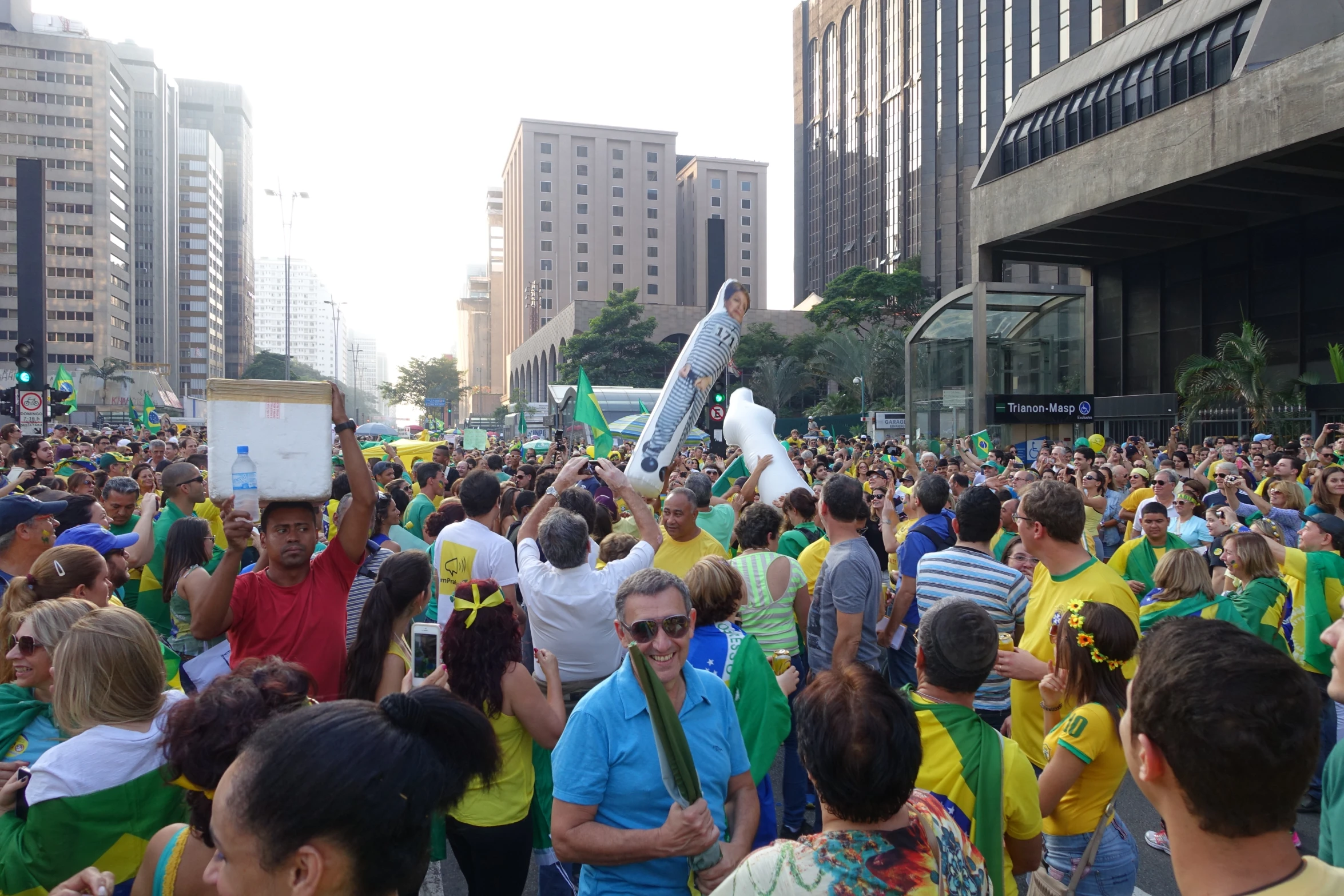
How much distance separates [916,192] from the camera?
66.6 m

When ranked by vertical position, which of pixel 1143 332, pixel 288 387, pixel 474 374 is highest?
pixel 474 374

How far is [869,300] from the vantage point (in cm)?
5481

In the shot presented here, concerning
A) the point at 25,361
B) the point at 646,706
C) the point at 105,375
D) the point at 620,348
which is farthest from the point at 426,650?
the point at 105,375

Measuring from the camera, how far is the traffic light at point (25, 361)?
15766 millimetres

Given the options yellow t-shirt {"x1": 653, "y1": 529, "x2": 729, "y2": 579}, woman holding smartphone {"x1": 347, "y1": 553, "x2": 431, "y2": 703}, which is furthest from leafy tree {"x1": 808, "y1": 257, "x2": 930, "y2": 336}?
woman holding smartphone {"x1": 347, "y1": 553, "x2": 431, "y2": 703}

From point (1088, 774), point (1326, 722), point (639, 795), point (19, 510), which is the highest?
point (19, 510)

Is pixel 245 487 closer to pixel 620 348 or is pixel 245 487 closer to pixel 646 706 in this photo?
pixel 646 706

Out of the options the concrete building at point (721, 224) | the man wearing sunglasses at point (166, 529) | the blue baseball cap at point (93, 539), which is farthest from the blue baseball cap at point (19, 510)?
the concrete building at point (721, 224)

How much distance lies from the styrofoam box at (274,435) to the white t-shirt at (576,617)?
112cm

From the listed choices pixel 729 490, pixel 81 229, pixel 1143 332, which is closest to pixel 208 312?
pixel 81 229

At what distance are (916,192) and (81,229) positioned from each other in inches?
3371

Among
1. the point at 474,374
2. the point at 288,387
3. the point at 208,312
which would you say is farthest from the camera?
the point at 474,374

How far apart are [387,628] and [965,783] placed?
2.35m

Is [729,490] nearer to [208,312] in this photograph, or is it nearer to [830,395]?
[830,395]
